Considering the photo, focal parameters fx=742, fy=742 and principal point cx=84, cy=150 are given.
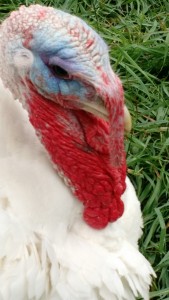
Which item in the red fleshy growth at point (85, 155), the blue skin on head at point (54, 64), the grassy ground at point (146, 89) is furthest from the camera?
the grassy ground at point (146, 89)

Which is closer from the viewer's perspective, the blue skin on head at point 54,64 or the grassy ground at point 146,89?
the blue skin on head at point 54,64

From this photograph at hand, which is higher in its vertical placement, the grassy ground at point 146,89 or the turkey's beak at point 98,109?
the turkey's beak at point 98,109

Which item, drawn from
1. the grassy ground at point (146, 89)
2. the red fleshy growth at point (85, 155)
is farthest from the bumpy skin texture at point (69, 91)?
the grassy ground at point (146, 89)

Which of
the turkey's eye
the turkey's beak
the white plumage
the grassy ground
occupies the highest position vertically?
the turkey's eye

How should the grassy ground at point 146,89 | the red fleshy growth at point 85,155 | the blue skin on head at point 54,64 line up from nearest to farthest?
the blue skin on head at point 54,64 → the red fleshy growth at point 85,155 → the grassy ground at point 146,89

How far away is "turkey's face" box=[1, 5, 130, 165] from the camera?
71.9 inches

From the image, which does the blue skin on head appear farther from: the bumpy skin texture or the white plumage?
the white plumage

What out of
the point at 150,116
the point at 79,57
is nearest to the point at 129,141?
the point at 150,116

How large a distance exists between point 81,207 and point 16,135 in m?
0.29

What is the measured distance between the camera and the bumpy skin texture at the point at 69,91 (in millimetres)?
1833

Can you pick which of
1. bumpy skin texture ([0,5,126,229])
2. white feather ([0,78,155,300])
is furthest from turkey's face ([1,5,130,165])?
white feather ([0,78,155,300])

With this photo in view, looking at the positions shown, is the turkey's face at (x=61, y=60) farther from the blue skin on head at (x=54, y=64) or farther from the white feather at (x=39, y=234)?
the white feather at (x=39, y=234)

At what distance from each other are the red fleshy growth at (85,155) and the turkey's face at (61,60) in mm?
63

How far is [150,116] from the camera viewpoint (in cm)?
328
